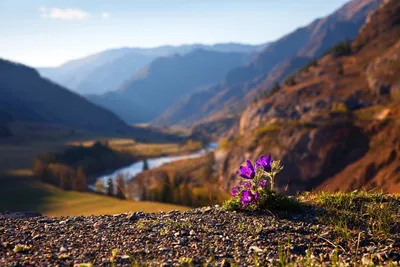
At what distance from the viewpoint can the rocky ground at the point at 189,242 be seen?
7215 millimetres

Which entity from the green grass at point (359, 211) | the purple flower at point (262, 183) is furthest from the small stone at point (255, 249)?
the purple flower at point (262, 183)

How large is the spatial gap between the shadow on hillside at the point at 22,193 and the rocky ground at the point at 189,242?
110 metres

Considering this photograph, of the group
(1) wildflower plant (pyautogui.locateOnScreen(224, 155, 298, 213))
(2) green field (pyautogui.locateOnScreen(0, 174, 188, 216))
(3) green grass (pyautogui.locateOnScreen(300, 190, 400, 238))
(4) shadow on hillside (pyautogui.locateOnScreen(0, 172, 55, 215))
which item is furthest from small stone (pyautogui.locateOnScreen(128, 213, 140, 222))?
A: (4) shadow on hillside (pyautogui.locateOnScreen(0, 172, 55, 215))

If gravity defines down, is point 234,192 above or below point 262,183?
below

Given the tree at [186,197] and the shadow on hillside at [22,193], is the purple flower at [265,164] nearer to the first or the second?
the tree at [186,197]

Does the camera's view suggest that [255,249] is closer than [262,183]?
Yes

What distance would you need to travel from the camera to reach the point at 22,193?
460ft

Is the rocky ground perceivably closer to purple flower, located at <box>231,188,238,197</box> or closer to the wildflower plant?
the wildflower plant

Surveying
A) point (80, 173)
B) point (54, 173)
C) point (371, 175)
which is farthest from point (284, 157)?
point (54, 173)

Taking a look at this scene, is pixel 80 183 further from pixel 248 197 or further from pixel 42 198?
pixel 248 197

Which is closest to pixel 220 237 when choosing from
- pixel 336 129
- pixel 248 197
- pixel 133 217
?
pixel 248 197

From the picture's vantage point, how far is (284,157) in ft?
352

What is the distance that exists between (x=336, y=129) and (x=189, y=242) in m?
103

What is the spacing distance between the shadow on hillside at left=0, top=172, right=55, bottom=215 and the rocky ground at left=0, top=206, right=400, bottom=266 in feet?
360
